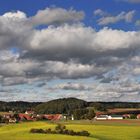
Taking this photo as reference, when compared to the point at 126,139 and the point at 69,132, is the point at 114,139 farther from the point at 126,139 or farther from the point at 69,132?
the point at 69,132

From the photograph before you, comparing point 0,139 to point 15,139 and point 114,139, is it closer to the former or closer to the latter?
point 15,139

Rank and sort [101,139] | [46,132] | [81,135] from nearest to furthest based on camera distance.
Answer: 1. [101,139]
2. [81,135]
3. [46,132]

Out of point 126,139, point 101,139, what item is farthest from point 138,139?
point 101,139

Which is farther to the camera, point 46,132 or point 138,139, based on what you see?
point 46,132

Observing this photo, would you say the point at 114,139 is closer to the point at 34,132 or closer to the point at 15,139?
the point at 15,139

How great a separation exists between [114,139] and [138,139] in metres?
5.53

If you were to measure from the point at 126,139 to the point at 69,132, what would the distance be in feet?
72.0

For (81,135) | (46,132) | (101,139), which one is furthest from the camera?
(46,132)

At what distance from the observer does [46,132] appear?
112m

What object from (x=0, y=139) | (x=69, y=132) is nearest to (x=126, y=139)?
(x=69, y=132)

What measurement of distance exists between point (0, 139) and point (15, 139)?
13.4 ft

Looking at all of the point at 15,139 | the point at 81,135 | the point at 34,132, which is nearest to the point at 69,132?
the point at 81,135

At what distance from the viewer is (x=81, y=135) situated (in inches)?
4045

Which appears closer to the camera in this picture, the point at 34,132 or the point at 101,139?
the point at 101,139
